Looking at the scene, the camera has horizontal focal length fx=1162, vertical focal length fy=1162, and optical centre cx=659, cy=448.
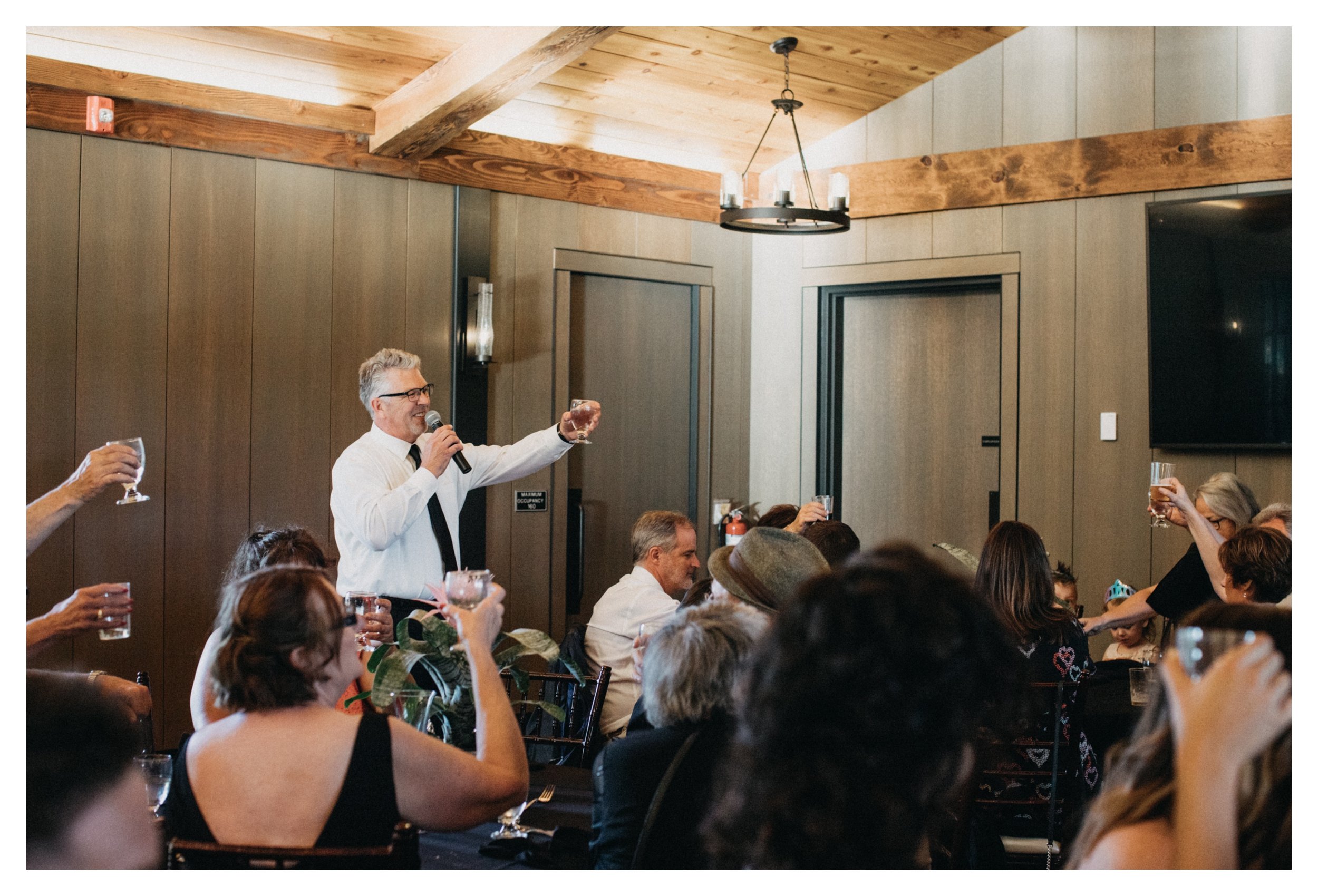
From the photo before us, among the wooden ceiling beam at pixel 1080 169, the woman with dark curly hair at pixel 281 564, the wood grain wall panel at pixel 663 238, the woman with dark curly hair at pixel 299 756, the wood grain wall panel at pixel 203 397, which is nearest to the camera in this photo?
the woman with dark curly hair at pixel 299 756

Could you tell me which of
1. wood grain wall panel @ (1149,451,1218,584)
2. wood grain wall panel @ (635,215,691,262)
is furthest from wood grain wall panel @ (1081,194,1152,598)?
wood grain wall panel @ (635,215,691,262)

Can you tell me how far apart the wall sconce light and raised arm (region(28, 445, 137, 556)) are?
2.58 metres

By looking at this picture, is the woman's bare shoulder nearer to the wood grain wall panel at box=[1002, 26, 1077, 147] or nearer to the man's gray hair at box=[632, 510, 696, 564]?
the man's gray hair at box=[632, 510, 696, 564]

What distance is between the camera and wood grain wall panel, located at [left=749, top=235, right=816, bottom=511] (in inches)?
229

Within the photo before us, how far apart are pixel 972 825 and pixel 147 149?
3578mm

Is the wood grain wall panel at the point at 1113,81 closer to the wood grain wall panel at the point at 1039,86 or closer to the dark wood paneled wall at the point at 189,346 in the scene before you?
the wood grain wall panel at the point at 1039,86

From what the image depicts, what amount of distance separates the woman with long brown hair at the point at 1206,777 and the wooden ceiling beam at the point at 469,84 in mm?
2852

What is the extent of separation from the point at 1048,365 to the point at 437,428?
9.50ft

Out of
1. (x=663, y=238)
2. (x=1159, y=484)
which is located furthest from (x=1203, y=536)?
(x=663, y=238)

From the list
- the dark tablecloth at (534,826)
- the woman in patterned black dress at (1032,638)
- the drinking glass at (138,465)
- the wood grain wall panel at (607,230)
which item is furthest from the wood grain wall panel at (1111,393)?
the drinking glass at (138,465)

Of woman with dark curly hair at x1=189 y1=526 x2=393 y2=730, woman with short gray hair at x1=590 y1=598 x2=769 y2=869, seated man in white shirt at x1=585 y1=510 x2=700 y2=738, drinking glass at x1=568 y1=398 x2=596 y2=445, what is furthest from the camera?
drinking glass at x1=568 y1=398 x2=596 y2=445

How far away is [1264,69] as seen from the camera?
15.4 ft

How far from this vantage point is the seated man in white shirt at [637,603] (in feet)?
9.76
